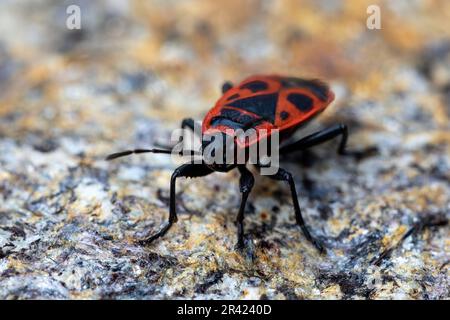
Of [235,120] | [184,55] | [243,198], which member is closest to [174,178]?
[243,198]

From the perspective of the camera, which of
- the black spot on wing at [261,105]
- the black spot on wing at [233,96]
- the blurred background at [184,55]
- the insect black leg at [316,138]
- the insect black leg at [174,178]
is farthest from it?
the blurred background at [184,55]

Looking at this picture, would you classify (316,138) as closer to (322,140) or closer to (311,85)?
(322,140)

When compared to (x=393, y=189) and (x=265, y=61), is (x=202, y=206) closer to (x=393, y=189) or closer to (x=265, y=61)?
(x=393, y=189)

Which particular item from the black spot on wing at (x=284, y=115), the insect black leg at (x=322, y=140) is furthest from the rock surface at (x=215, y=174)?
the black spot on wing at (x=284, y=115)

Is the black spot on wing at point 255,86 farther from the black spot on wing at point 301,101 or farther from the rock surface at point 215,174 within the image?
the rock surface at point 215,174
